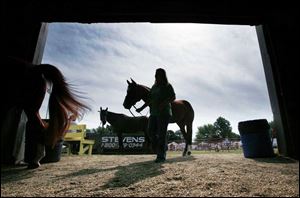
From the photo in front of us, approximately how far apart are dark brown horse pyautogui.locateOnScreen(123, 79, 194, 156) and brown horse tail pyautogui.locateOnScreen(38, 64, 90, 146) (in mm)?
2560

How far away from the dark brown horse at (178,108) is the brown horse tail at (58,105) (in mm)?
2560

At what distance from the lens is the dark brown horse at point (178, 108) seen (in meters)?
6.20

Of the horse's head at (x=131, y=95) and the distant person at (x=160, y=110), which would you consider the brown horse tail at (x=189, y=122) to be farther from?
the distant person at (x=160, y=110)

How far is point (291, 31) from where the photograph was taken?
3.87 metres

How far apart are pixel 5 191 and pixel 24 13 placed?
3.21 metres

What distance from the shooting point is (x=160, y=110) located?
4797mm

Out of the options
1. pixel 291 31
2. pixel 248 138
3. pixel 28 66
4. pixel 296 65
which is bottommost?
pixel 248 138

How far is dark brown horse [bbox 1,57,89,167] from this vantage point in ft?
10.1

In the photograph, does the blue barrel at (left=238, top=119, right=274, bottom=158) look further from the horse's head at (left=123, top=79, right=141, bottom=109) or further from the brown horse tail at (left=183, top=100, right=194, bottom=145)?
the horse's head at (left=123, top=79, right=141, bottom=109)

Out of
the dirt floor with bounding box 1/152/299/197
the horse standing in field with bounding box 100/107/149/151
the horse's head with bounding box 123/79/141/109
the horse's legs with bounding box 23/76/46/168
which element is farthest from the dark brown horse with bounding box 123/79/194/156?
the horse standing in field with bounding box 100/107/149/151

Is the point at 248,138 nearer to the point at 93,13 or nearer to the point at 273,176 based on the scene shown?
the point at 273,176

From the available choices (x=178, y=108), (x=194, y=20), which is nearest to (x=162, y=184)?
(x=194, y=20)

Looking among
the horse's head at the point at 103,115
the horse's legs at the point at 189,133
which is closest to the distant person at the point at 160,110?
the horse's legs at the point at 189,133

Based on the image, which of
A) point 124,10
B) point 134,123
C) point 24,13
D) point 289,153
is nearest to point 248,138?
point 289,153
